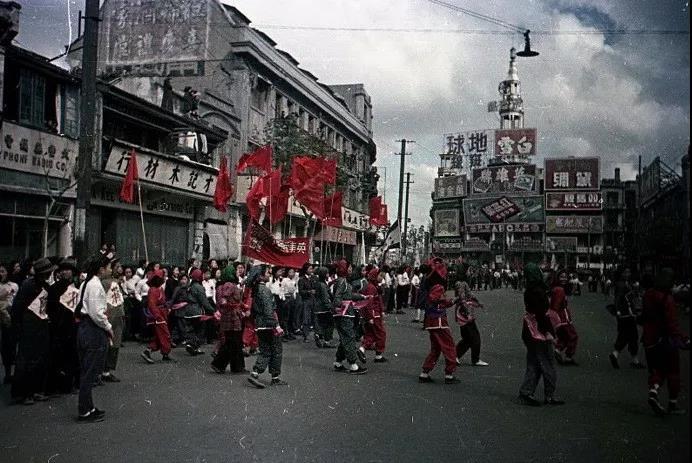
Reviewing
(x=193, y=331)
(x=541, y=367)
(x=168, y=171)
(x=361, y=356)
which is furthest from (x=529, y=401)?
(x=168, y=171)

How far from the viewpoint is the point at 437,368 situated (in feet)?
30.1

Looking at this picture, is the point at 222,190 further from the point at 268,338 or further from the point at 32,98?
the point at 268,338

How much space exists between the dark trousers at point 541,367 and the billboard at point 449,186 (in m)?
3.71

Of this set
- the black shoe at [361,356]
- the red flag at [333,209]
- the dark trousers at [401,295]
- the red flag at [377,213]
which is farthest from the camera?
the dark trousers at [401,295]

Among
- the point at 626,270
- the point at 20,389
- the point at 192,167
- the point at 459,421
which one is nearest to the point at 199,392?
the point at 20,389

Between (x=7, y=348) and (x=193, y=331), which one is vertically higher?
(x=7, y=348)

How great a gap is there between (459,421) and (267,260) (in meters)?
6.94

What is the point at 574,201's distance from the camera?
1.62 m

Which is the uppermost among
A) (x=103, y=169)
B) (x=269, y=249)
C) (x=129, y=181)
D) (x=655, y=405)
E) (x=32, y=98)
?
(x=32, y=98)

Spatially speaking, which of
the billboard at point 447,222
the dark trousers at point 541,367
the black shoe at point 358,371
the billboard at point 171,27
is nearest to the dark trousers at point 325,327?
the black shoe at point 358,371

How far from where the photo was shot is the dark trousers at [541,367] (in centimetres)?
570

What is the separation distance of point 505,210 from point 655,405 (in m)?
0.81

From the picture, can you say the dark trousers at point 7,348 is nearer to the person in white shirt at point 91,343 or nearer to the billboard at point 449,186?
the person in white shirt at point 91,343

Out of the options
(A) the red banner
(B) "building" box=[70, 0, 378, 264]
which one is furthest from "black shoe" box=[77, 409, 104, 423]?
(B) "building" box=[70, 0, 378, 264]
